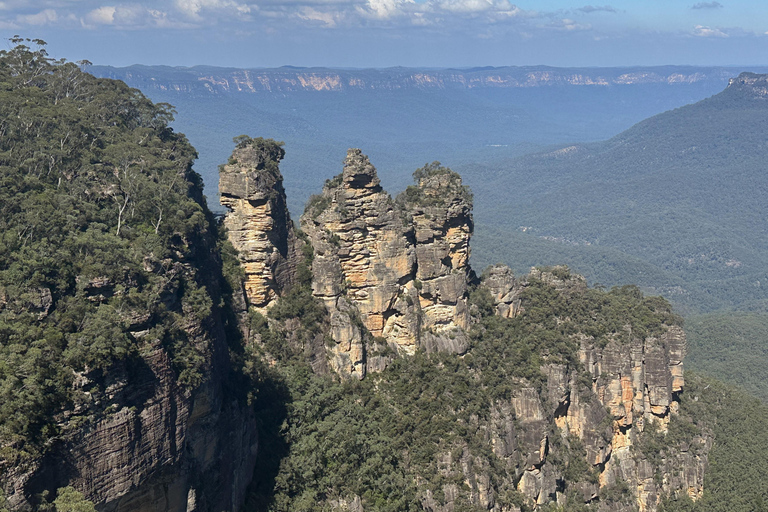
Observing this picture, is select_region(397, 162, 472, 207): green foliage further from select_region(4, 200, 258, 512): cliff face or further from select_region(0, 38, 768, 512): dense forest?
select_region(4, 200, 258, 512): cliff face

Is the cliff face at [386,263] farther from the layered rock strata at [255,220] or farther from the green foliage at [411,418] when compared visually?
the layered rock strata at [255,220]

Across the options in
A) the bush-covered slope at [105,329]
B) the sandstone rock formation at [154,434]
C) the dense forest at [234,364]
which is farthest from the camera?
the dense forest at [234,364]

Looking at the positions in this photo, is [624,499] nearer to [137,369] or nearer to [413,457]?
[413,457]

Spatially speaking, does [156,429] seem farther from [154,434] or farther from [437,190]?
[437,190]

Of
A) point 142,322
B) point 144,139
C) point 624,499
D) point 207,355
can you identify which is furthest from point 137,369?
point 624,499

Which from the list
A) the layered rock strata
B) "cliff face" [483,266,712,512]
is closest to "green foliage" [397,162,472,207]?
"cliff face" [483,266,712,512]

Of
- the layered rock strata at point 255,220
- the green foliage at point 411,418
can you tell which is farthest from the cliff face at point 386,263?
the layered rock strata at point 255,220
